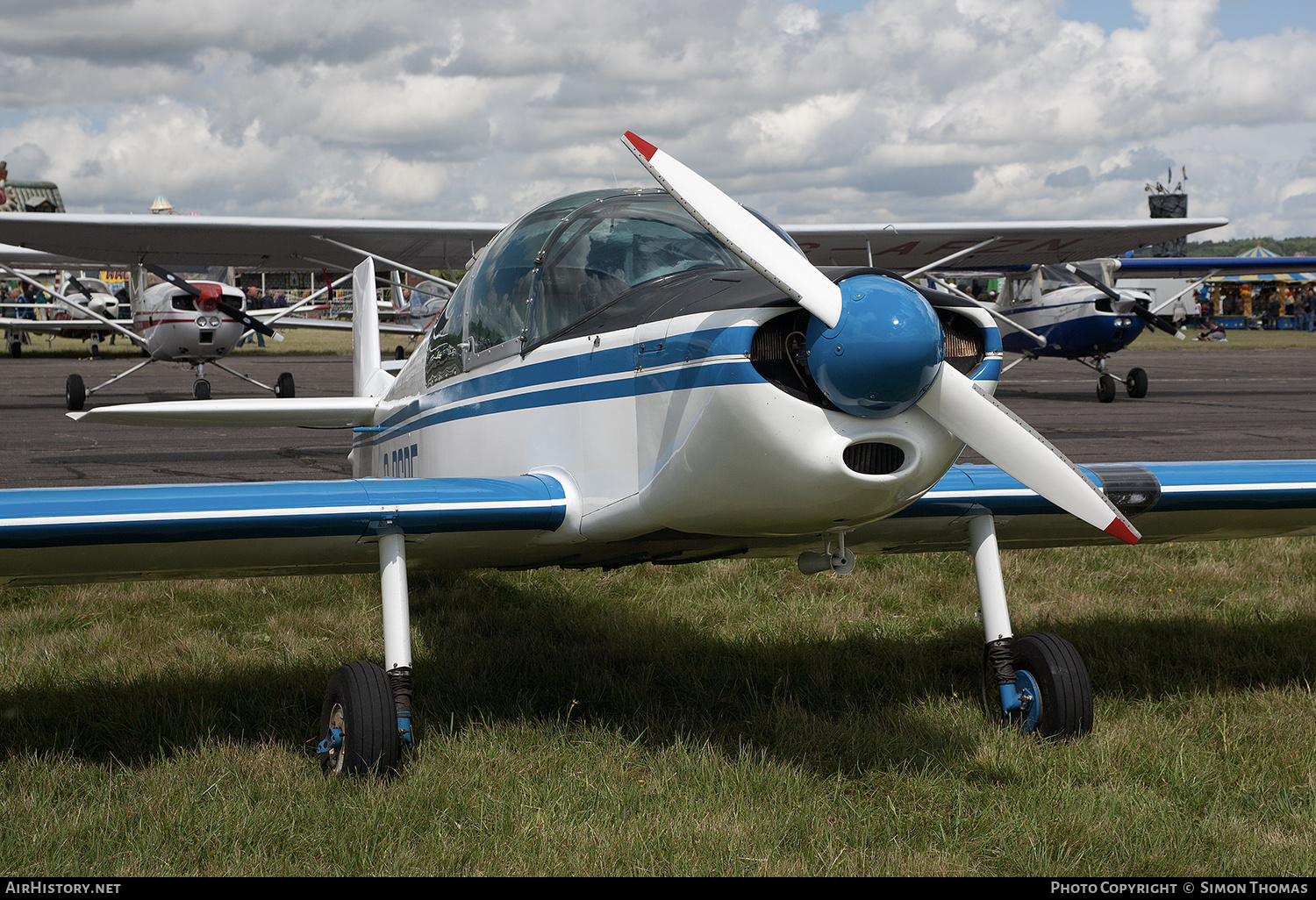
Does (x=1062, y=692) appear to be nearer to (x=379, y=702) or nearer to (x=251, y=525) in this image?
(x=379, y=702)

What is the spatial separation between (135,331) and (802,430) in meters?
19.1

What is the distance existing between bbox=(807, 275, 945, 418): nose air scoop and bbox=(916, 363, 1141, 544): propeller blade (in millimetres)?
152

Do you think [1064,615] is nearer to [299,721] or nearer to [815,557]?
[815,557]

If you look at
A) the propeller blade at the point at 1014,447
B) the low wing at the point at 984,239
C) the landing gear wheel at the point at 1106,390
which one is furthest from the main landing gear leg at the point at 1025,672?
the landing gear wheel at the point at 1106,390

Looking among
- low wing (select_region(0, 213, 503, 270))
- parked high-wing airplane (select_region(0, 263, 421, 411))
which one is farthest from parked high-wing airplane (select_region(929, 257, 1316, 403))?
parked high-wing airplane (select_region(0, 263, 421, 411))

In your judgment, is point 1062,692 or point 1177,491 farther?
point 1177,491

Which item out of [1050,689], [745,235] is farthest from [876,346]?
[1050,689]

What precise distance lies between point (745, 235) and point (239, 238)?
1222cm

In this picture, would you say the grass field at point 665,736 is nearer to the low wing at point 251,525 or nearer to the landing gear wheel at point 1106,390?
the low wing at point 251,525

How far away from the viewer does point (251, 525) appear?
3414 millimetres

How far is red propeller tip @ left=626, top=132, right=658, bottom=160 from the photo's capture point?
3.17 metres

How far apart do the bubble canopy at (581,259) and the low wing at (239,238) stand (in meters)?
9.28
